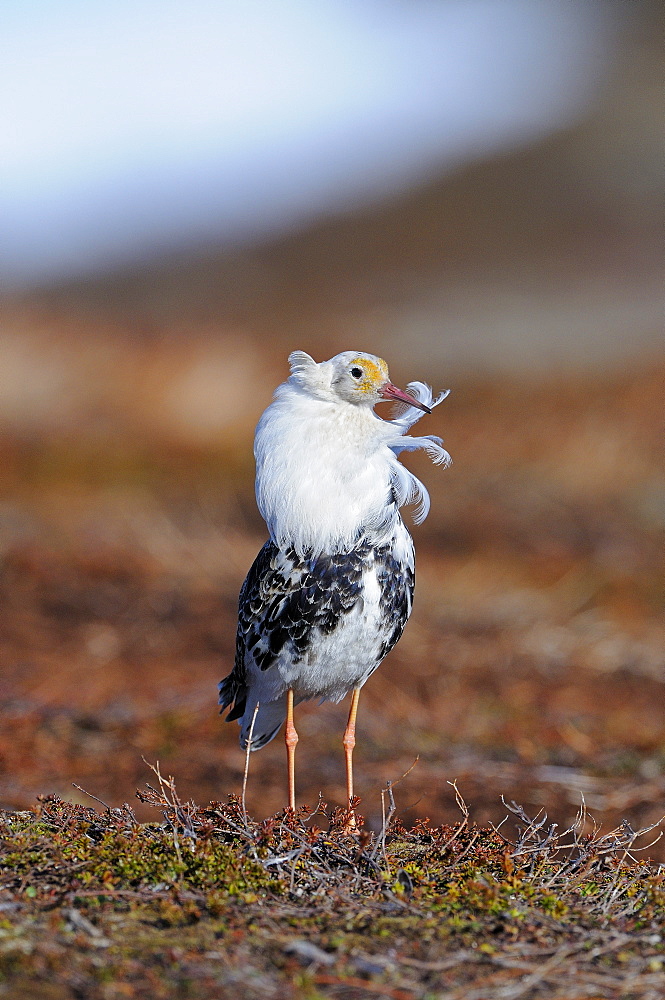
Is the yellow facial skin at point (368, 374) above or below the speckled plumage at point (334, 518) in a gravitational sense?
above

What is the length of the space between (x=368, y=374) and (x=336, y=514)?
0.64 meters

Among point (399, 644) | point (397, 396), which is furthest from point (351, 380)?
point (399, 644)

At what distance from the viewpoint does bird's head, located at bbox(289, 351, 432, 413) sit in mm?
3943

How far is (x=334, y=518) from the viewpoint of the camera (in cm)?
392

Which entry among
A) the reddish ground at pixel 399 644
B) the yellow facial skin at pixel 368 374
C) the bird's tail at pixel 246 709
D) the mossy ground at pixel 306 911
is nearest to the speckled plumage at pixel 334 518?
the yellow facial skin at pixel 368 374

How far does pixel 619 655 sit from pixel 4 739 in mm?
5605

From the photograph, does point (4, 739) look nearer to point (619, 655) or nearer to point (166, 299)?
point (619, 655)

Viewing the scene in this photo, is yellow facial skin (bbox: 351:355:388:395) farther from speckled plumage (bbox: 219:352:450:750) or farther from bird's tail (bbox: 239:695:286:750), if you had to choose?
bird's tail (bbox: 239:695:286:750)

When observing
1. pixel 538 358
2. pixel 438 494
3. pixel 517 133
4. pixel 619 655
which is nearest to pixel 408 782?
pixel 619 655

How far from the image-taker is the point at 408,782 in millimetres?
6059

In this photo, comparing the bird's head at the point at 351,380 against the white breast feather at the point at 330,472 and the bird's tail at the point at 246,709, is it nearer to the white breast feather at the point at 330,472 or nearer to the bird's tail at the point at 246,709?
the white breast feather at the point at 330,472

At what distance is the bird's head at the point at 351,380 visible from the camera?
155 inches

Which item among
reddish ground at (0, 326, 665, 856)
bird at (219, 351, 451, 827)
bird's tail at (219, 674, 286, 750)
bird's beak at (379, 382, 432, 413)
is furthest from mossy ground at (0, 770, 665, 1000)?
bird's beak at (379, 382, 432, 413)

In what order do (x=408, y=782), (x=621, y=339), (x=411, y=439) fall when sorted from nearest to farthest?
(x=411, y=439) < (x=408, y=782) < (x=621, y=339)
